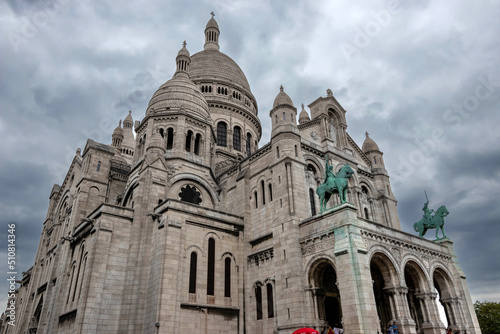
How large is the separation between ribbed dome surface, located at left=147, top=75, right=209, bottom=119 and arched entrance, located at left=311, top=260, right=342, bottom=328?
20.1 meters

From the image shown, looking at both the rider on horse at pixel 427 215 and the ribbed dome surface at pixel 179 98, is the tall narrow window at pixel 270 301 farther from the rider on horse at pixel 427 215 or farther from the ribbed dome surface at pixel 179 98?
the ribbed dome surface at pixel 179 98

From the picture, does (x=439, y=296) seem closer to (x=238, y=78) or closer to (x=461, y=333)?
(x=461, y=333)

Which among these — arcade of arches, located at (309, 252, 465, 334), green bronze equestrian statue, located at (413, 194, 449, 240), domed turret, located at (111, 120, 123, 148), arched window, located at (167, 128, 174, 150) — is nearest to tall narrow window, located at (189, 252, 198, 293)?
arcade of arches, located at (309, 252, 465, 334)

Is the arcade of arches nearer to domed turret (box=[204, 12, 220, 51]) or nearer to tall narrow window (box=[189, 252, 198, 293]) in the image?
tall narrow window (box=[189, 252, 198, 293])

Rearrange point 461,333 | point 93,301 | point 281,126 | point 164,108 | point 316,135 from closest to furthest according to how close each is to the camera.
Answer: point 93,301, point 461,333, point 281,126, point 316,135, point 164,108

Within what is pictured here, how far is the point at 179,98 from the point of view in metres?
36.3

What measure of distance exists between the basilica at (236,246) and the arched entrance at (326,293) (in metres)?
0.11

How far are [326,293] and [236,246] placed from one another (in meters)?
7.71

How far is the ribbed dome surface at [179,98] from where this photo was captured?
35.8 meters

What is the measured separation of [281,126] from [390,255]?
41.9 ft

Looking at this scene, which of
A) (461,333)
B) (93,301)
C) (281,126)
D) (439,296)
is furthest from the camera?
(281,126)

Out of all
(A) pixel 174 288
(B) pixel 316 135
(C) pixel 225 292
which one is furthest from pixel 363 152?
(A) pixel 174 288

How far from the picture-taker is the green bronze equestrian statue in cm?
2916

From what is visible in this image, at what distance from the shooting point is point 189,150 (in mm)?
34281
